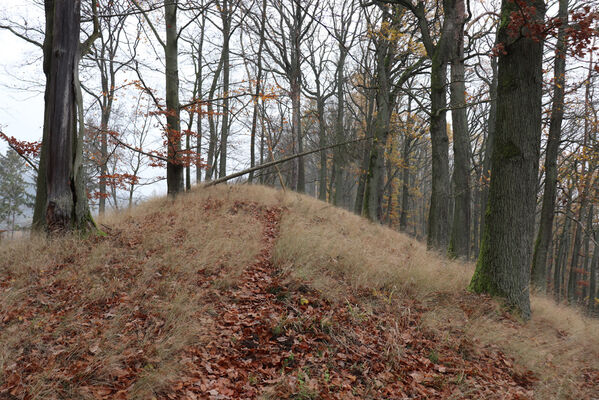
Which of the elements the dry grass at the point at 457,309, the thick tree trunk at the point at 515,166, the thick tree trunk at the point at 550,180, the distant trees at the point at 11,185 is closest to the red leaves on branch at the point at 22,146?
the dry grass at the point at 457,309

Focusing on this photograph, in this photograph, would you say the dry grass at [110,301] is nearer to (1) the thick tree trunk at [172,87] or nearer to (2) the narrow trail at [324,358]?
(2) the narrow trail at [324,358]

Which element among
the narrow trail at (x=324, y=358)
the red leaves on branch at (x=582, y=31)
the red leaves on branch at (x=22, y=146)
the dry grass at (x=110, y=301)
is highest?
the red leaves on branch at (x=582, y=31)

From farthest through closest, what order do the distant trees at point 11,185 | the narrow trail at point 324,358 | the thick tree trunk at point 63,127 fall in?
the distant trees at point 11,185, the thick tree trunk at point 63,127, the narrow trail at point 324,358

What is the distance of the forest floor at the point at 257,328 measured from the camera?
2.66 metres

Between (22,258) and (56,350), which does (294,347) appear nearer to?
(56,350)

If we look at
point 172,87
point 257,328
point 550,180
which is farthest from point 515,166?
point 172,87

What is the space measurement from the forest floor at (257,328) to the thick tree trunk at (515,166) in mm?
561

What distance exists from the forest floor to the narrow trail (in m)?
0.01

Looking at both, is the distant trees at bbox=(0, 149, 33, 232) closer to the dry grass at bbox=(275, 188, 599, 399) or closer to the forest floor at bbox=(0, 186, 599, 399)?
the forest floor at bbox=(0, 186, 599, 399)

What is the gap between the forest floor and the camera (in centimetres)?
266

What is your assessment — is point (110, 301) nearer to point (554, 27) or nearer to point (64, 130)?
point (64, 130)

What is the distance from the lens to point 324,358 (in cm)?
312

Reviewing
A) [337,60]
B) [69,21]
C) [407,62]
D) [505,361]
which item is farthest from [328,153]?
[505,361]

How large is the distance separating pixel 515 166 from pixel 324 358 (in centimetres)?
406
